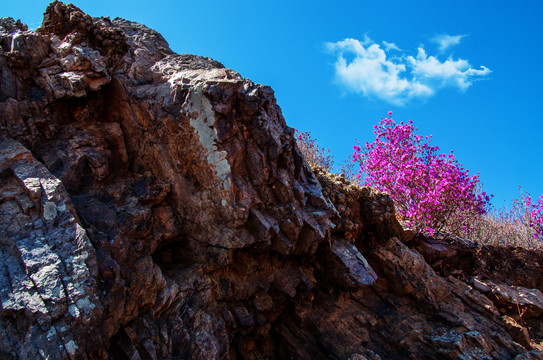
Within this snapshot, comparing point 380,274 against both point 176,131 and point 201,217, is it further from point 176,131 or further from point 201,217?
point 176,131

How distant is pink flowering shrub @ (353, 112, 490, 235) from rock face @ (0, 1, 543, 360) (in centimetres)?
414

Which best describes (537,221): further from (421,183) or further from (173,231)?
(173,231)

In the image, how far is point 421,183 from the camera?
557 inches

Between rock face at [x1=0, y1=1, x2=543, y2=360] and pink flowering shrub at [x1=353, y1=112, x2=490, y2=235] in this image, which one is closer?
rock face at [x1=0, y1=1, x2=543, y2=360]

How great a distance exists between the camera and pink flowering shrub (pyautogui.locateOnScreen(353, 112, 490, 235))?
13.3m

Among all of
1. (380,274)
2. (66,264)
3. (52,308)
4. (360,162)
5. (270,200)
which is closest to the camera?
(52,308)

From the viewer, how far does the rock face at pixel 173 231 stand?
5141 millimetres

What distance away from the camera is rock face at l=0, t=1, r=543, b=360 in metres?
5.14

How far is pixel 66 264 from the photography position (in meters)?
4.96

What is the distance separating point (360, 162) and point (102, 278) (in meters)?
13.9

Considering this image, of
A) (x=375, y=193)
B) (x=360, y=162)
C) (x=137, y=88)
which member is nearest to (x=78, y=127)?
(x=137, y=88)

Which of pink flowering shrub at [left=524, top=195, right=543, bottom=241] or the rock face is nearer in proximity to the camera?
the rock face

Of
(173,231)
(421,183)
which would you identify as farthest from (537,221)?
(173,231)

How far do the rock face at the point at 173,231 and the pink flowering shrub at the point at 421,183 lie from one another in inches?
163
